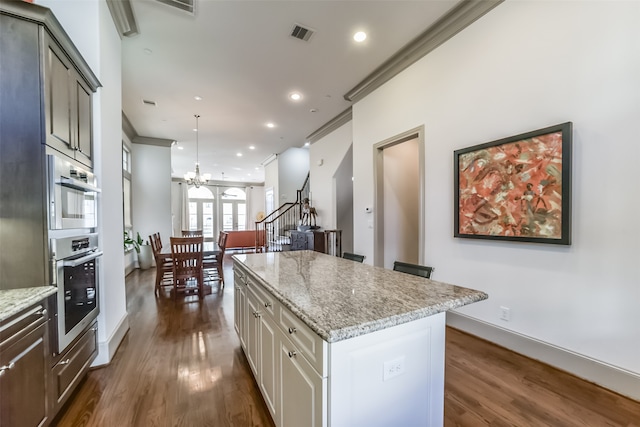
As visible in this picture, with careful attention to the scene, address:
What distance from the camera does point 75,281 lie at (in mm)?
1818

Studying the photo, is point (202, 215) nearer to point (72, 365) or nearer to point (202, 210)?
point (202, 210)

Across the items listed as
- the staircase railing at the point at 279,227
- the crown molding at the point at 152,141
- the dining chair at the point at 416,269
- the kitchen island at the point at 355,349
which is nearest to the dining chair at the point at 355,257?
the dining chair at the point at 416,269

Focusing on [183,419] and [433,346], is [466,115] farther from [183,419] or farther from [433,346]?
[183,419]

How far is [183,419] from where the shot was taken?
5.50 feet

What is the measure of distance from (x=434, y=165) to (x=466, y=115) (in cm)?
62

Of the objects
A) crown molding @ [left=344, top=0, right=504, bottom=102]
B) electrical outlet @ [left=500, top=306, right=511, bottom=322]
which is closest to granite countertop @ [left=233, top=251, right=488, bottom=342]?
electrical outlet @ [left=500, top=306, right=511, bottom=322]

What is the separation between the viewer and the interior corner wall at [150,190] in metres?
6.58

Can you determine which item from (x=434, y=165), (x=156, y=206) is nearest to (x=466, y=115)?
(x=434, y=165)

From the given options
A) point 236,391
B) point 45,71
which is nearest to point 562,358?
point 236,391

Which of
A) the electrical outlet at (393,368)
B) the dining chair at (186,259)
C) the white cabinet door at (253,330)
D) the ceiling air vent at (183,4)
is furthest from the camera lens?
the dining chair at (186,259)

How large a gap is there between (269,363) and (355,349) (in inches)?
31.6

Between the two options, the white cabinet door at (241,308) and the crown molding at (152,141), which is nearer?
the white cabinet door at (241,308)

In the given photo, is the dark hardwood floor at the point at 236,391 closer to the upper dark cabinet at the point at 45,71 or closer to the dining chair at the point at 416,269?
the dining chair at the point at 416,269

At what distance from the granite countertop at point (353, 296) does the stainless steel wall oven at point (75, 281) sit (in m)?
1.18
